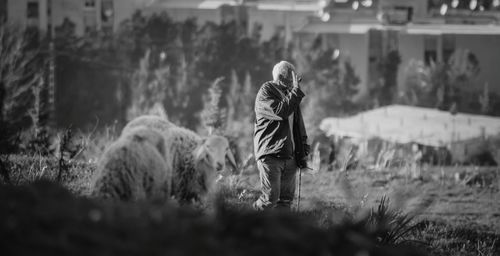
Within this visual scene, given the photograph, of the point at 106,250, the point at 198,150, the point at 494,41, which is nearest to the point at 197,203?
the point at 198,150

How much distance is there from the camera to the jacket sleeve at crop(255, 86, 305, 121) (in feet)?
21.5

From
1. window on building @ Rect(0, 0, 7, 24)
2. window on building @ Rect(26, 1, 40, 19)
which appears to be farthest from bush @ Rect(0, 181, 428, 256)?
window on building @ Rect(26, 1, 40, 19)

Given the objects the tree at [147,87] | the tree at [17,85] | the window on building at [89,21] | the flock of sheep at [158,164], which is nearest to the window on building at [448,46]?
the tree at [147,87]

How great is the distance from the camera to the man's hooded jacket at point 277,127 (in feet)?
21.9

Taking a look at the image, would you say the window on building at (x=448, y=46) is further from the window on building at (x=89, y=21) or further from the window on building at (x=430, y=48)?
the window on building at (x=89, y=21)

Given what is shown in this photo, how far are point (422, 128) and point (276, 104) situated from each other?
20.3m

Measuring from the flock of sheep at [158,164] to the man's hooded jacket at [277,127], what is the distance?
0.58 meters

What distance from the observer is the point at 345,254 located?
3.31 meters

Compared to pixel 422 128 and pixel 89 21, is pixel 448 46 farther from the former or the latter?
pixel 89 21

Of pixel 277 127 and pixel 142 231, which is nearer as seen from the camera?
pixel 142 231

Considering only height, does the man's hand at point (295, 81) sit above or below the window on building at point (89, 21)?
below

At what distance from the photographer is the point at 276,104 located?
674 cm

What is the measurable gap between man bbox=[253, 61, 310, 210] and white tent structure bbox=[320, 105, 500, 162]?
16.5 m

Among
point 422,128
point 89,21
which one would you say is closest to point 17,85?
point 422,128
